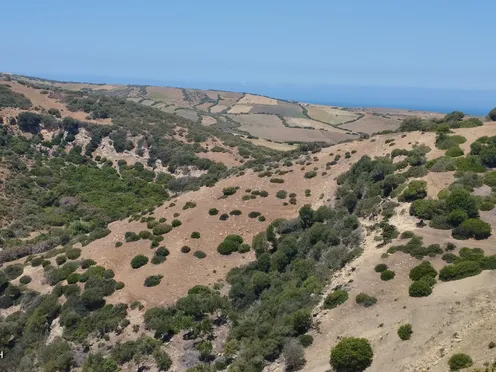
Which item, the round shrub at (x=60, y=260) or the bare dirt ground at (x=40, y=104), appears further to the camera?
the bare dirt ground at (x=40, y=104)

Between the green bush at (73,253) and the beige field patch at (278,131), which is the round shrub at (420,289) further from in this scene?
the beige field patch at (278,131)

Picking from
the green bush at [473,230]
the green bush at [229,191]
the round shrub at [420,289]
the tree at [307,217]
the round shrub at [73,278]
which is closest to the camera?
the round shrub at [420,289]

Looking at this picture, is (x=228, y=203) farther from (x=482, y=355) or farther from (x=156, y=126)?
(x=156, y=126)

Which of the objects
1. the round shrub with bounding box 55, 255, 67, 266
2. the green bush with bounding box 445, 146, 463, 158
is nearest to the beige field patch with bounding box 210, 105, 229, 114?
→ the round shrub with bounding box 55, 255, 67, 266

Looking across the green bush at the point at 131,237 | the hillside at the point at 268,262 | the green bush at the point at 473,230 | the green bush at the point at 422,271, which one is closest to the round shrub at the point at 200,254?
the hillside at the point at 268,262

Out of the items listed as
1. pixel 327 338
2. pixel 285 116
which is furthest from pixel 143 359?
pixel 285 116
